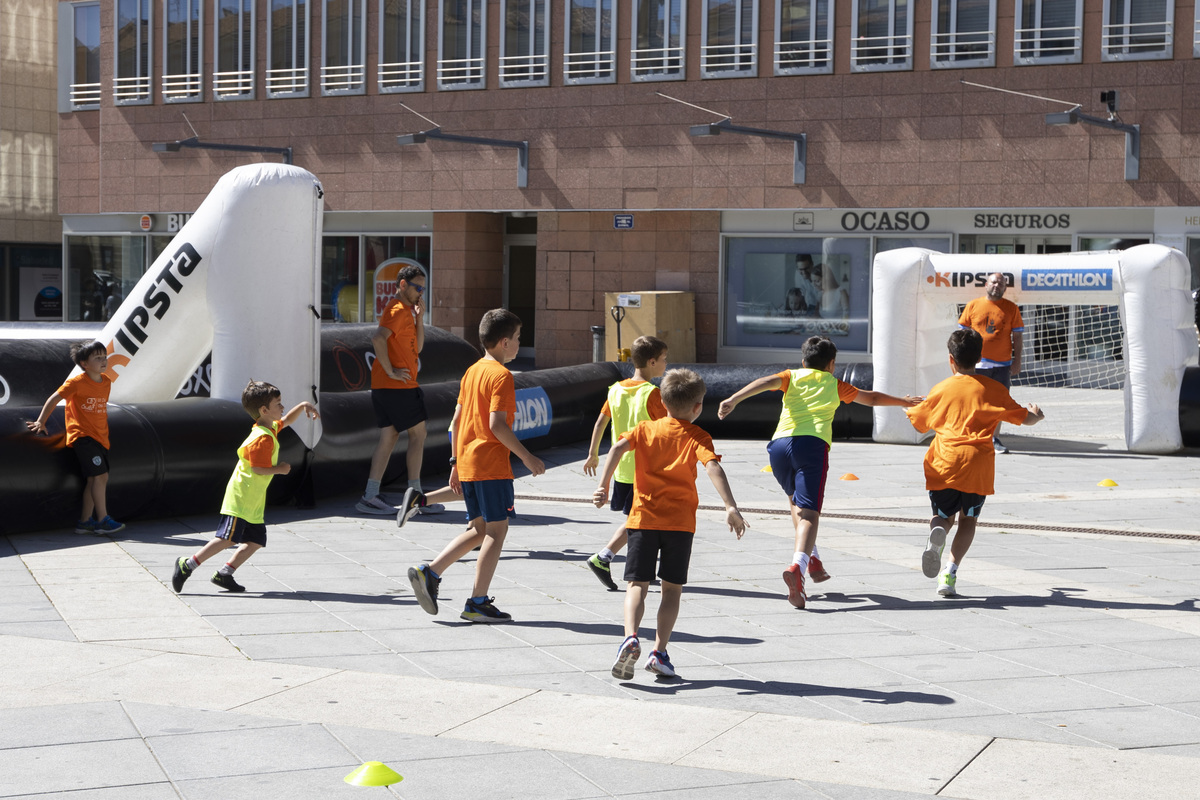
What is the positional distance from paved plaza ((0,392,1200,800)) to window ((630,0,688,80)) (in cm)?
1728

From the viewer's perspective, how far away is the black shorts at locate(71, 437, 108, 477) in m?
9.62

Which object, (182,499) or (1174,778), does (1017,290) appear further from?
(1174,778)

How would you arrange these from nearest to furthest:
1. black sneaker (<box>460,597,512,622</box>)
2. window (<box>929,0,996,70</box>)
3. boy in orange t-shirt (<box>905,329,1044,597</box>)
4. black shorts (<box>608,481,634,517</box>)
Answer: black sneaker (<box>460,597,512,622</box>) < boy in orange t-shirt (<box>905,329,1044,597</box>) < black shorts (<box>608,481,634,517</box>) < window (<box>929,0,996,70</box>)

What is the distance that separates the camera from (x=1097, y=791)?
180 inches

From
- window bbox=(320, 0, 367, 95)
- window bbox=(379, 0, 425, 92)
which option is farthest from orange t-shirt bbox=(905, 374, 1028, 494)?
window bbox=(320, 0, 367, 95)

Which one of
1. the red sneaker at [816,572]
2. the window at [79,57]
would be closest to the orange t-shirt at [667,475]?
the red sneaker at [816,572]

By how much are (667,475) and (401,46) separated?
24.5 meters

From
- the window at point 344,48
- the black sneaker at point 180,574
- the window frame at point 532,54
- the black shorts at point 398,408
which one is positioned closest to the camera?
the black sneaker at point 180,574

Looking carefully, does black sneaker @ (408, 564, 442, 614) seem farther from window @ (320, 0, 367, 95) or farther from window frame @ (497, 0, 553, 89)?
window @ (320, 0, 367, 95)

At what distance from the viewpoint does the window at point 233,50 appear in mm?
30453

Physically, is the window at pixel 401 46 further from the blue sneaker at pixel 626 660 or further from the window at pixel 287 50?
the blue sneaker at pixel 626 660

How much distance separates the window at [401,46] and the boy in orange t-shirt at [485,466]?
22387 millimetres

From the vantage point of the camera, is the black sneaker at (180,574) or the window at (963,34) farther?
the window at (963,34)

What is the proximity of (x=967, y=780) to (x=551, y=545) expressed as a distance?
5095 millimetres
